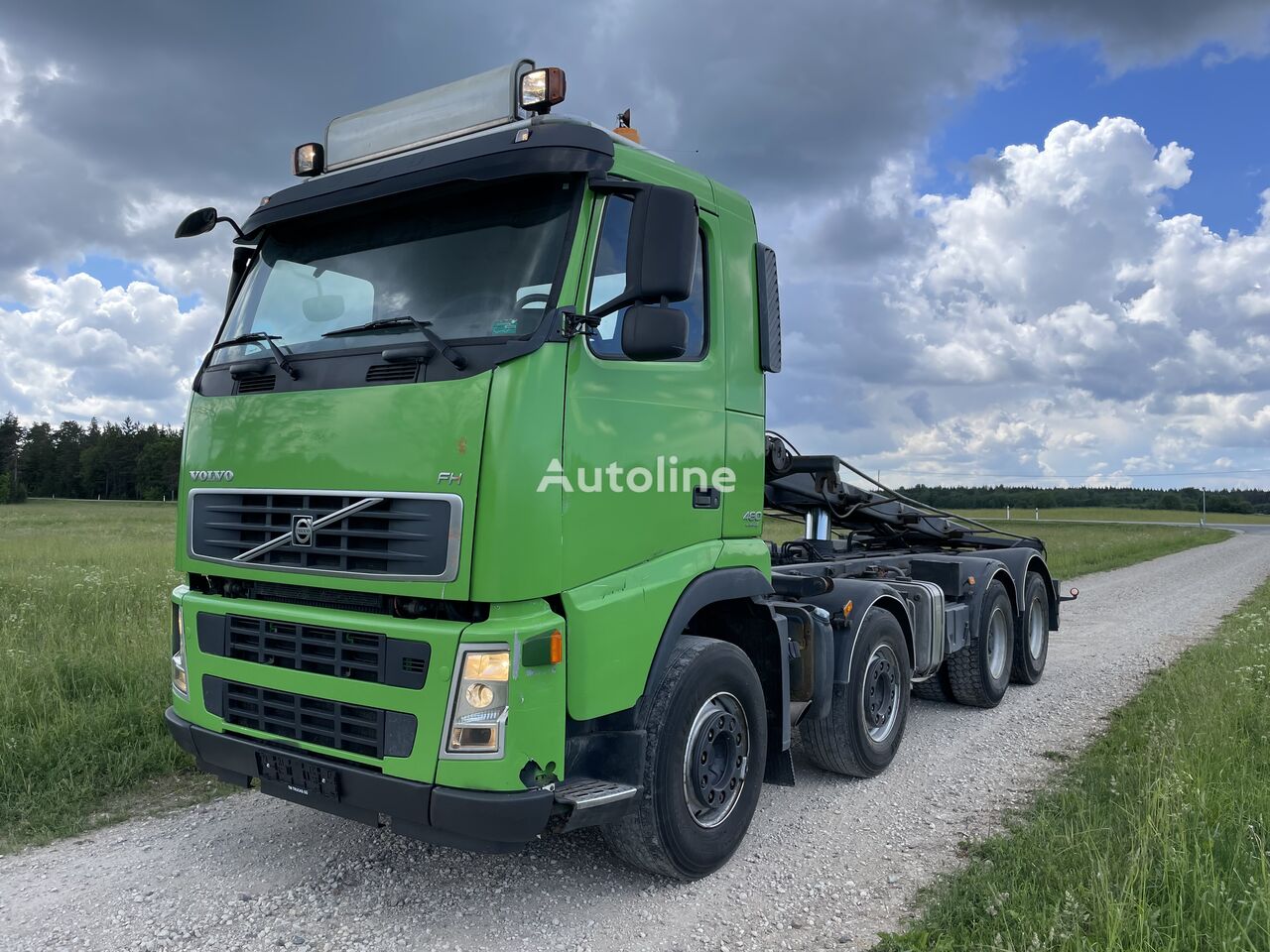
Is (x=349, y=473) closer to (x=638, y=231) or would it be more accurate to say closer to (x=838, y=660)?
(x=638, y=231)

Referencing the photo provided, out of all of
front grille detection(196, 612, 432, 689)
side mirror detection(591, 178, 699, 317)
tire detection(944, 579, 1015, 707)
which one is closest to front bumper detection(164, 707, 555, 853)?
front grille detection(196, 612, 432, 689)

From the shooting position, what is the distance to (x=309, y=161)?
4.65 metres

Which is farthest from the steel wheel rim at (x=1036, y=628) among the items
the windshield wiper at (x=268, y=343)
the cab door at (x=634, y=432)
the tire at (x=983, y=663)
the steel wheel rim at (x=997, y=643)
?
the windshield wiper at (x=268, y=343)

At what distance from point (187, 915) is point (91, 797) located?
175 centimetres

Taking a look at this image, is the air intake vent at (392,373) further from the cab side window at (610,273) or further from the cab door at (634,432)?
the cab side window at (610,273)

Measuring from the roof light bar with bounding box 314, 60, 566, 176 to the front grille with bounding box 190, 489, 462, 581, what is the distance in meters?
1.78

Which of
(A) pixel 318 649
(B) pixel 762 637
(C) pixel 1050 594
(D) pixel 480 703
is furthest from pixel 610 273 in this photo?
(C) pixel 1050 594

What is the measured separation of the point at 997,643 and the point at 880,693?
8.15 ft

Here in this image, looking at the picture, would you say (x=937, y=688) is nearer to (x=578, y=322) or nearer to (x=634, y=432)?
(x=634, y=432)

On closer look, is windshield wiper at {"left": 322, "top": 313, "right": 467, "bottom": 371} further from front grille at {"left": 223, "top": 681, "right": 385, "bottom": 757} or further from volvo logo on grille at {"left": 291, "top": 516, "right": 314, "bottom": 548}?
front grille at {"left": 223, "top": 681, "right": 385, "bottom": 757}

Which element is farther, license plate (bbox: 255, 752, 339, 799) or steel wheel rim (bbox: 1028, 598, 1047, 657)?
steel wheel rim (bbox: 1028, 598, 1047, 657)

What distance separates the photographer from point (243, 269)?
4.58m

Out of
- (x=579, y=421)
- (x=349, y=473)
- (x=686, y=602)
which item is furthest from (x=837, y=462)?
(x=349, y=473)

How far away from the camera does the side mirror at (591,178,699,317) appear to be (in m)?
3.48
